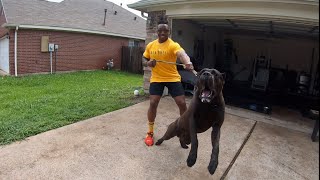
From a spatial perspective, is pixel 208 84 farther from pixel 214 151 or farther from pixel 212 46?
pixel 212 46

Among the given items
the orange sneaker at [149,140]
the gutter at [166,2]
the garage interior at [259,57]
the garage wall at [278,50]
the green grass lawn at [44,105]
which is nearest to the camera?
the orange sneaker at [149,140]

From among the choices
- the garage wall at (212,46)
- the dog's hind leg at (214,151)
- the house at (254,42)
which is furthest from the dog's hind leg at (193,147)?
the garage wall at (212,46)

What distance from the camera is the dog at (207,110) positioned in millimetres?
2334

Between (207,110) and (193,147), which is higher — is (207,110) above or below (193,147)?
above

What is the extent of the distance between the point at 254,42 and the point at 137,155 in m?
10.3

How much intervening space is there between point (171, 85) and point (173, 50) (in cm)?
49

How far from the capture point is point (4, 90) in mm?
7977

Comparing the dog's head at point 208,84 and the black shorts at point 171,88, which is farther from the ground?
the dog's head at point 208,84

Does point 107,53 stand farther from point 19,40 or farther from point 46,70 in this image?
point 19,40

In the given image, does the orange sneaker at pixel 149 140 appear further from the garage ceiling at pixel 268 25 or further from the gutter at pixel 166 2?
the garage ceiling at pixel 268 25

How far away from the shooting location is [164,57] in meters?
3.78

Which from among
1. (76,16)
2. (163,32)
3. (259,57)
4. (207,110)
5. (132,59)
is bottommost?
(207,110)

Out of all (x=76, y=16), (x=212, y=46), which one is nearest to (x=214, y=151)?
(x=212, y=46)

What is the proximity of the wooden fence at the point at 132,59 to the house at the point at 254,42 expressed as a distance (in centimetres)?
487
